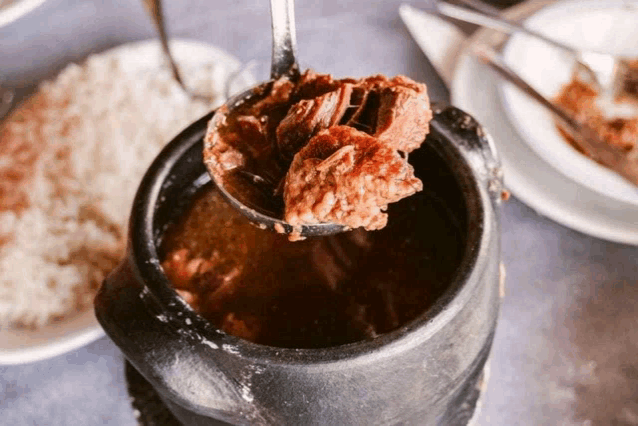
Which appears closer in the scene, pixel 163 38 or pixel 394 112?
pixel 394 112

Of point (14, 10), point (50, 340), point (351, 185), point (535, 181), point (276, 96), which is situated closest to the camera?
point (351, 185)

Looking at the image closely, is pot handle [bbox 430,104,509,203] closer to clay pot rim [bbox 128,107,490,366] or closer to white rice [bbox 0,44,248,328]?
clay pot rim [bbox 128,107,490,366]

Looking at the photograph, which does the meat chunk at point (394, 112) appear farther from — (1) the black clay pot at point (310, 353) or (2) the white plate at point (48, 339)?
(2) the white plate at point (48, 339)

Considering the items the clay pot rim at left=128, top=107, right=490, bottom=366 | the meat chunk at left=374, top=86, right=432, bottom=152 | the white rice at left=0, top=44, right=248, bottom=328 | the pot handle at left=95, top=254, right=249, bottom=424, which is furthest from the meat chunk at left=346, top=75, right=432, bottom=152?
the white rice at left=0, top=44, right=248, bottom=328

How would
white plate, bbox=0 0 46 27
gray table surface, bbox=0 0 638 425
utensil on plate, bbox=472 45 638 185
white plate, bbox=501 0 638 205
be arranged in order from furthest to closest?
white plate, bbox=0 0 46 27, white plate, bbox=501 0 638 205, utensil on plate, bbox=472 45 638 185, gray table surface, bbox=0 0 638 425

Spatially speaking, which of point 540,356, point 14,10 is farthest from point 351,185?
point 14,10

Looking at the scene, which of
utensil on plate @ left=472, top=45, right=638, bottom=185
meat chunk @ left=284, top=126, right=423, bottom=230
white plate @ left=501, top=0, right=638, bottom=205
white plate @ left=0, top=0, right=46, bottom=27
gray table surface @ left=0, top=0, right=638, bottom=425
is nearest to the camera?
meat chunk @ left=284, top=126, right=423, bottom=230

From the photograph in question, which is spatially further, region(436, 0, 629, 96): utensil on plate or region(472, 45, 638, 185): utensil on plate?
region(436, 0, 629, 96): utensil on plate

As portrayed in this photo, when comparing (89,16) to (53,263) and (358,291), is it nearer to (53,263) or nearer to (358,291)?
(53,263)

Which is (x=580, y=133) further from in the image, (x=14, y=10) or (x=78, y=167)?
(x=14, y=10)
